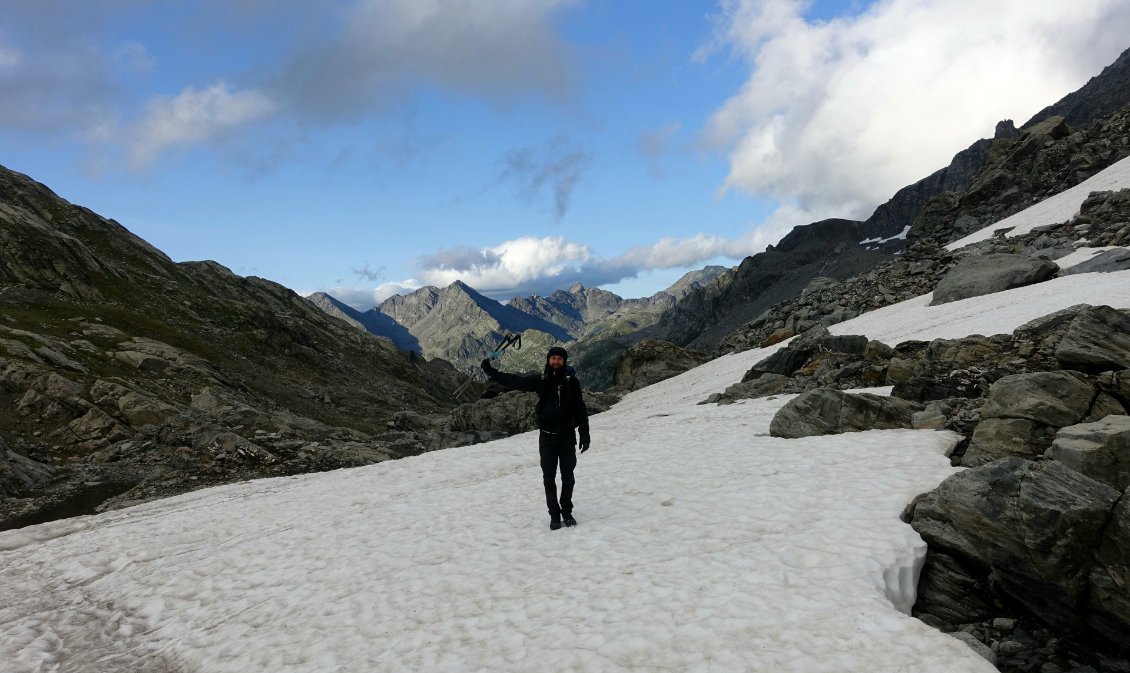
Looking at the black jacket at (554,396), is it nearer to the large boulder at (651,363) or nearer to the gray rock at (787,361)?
the gray rock at (787,361)

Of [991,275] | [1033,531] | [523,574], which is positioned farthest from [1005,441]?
[991,275]

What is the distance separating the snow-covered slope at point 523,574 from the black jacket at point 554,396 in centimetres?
269

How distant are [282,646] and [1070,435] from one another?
1557 cm

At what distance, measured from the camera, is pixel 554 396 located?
13.9 meters

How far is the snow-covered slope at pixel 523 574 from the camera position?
28.5 ft

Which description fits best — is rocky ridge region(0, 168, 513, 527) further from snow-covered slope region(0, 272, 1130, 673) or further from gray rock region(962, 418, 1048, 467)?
gray rock region(962, 418, 1048, 467)

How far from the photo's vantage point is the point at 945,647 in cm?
752

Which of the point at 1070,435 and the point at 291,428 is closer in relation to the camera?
the point at 1070,435

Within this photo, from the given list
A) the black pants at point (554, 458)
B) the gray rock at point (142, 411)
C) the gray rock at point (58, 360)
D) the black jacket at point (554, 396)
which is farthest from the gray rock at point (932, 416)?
the gray rock at point (58, 360)

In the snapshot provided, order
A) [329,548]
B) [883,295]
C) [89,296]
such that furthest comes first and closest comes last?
[89,296] → [883,295] → [329,548]

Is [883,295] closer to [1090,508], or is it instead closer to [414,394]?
[1090,508]

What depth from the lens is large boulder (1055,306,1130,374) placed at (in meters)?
15.5

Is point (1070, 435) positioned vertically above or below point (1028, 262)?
below

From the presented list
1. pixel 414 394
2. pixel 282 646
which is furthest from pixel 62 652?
pixel 414 394
